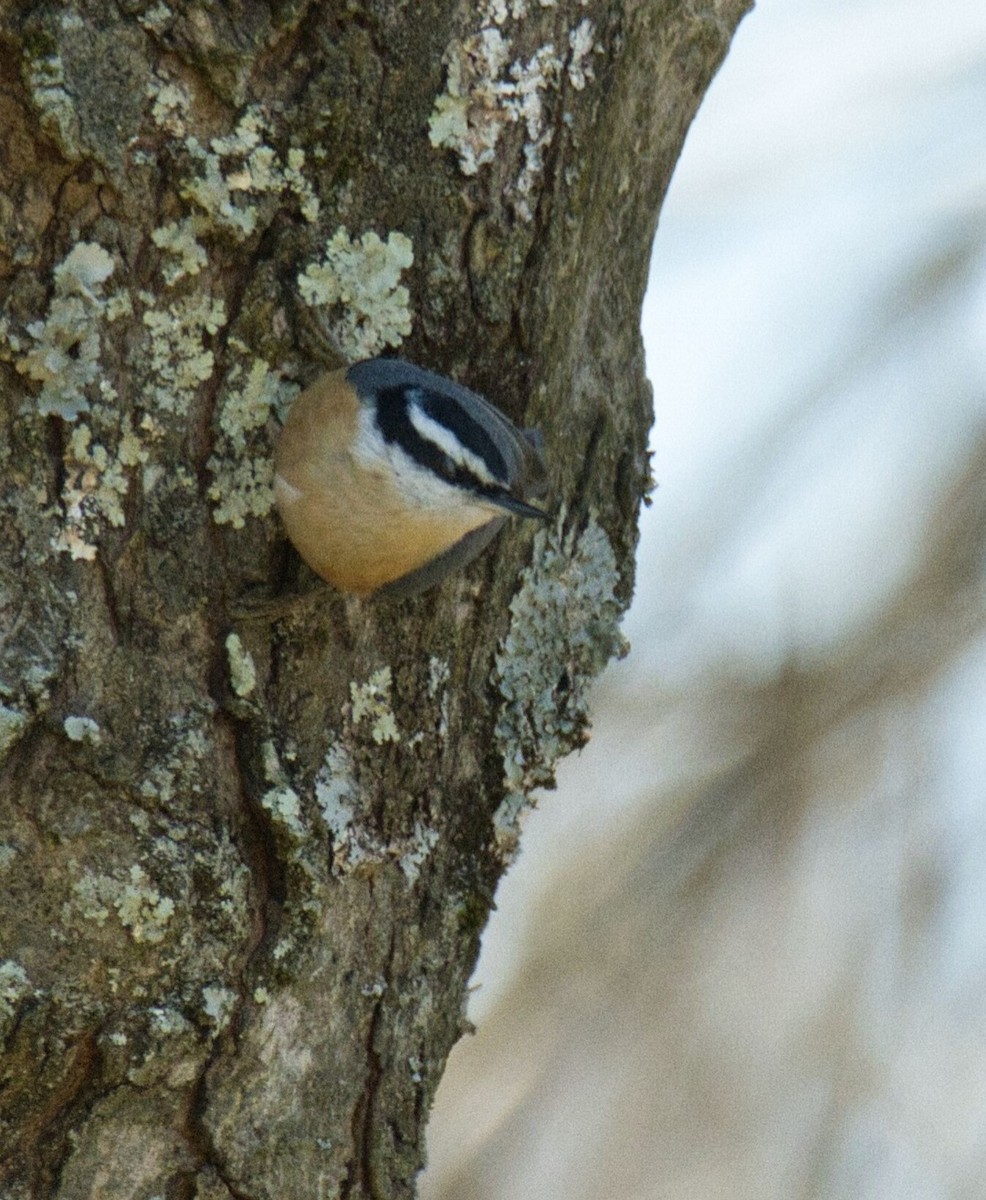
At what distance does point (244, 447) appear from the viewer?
205 centimetres

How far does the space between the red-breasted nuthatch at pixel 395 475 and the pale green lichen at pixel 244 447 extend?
31 mm

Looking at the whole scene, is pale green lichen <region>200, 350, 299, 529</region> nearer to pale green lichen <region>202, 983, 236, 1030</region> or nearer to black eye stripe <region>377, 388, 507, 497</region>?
black eye stripe <region>377, 388, 507, 497</region>

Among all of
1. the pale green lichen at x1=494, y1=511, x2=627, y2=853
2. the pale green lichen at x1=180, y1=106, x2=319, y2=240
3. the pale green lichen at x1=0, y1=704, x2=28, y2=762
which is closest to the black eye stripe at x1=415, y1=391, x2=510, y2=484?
the pale green lichen at x1=494, y1=511, x2=627, y2=853

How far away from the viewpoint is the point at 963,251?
168 inches

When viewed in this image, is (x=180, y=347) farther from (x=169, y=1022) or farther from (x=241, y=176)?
(x=169, y=1022)

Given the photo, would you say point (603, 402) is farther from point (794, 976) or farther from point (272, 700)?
point (794, 976)

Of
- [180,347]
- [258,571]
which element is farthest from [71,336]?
[258,571]

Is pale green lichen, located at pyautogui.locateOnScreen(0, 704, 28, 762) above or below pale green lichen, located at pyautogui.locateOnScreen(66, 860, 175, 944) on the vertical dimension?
above

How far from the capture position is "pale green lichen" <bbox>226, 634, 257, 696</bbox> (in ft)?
6.63

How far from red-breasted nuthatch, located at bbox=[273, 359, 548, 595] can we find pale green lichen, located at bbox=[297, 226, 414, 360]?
0.05m

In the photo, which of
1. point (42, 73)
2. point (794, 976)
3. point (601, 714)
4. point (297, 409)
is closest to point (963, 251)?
point (601, 714)

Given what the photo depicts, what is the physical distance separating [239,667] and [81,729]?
0.23 m

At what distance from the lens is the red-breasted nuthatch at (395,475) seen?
6.73ft

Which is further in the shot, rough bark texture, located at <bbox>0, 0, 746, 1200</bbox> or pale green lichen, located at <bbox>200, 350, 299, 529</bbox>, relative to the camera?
pale green lichen, located at <bbox>200, 350, 299, 529</bbox>
